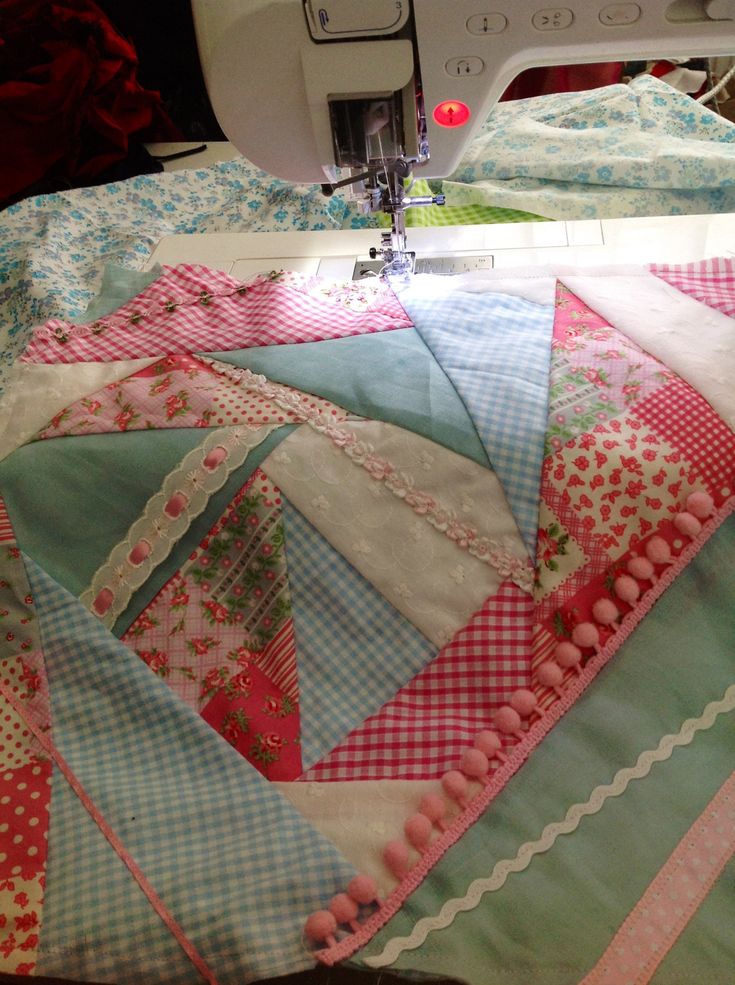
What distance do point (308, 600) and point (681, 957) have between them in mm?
444

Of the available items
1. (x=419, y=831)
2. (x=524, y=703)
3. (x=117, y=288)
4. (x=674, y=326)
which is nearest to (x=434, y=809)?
(x=419, y=831)

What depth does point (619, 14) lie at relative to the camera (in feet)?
2.58

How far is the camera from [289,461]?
79cm

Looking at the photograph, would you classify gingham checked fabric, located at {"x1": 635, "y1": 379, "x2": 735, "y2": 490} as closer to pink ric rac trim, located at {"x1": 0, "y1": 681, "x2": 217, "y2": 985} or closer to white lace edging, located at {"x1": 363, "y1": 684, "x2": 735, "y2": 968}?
white lace edging, located at {"x1": 363, "y1": 684, "x2": 735, "y2": 968}

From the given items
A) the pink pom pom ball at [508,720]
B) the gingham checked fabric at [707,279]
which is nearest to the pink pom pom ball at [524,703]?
the pink pom pom ball at [508,720]

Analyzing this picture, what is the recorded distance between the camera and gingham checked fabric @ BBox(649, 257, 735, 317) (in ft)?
2.88

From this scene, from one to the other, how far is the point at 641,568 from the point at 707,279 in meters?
0.40

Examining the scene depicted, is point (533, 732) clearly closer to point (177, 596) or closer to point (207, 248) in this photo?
point (177, 596)

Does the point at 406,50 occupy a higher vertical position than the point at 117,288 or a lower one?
higher

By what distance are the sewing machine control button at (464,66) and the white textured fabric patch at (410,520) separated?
0.41m

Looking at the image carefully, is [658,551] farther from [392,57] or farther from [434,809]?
[392,57]

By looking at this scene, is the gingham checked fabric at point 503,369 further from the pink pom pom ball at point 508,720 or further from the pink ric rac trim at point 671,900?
the pink ric rac trim at point 671,900

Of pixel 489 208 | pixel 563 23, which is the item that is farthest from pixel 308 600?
pixel 489 208

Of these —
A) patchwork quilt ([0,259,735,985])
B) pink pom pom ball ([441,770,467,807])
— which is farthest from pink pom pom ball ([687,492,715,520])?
pink pom pom ball ([441,770,467,807])
